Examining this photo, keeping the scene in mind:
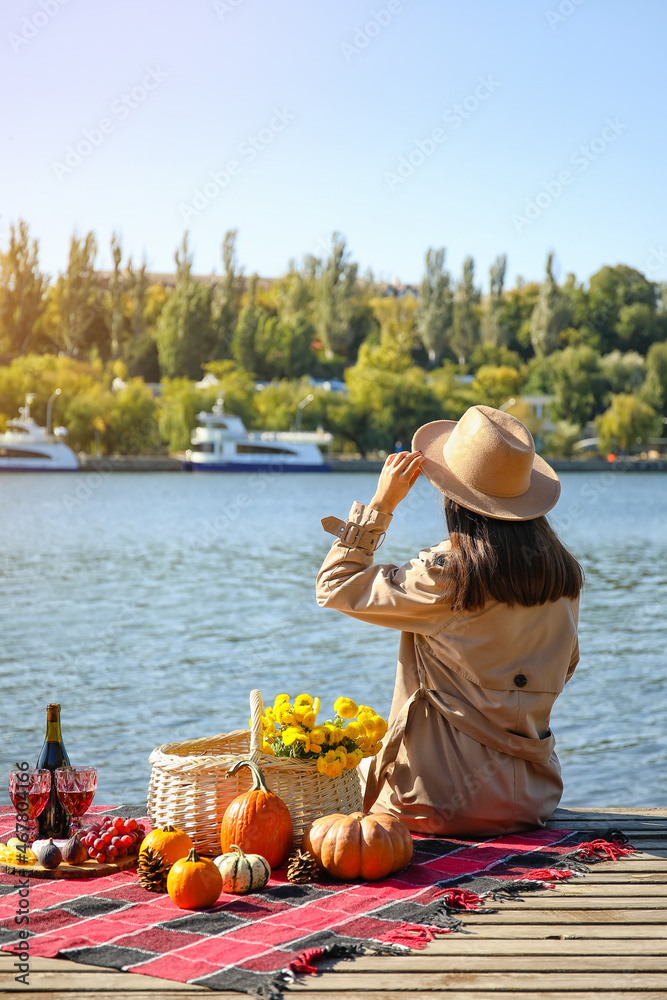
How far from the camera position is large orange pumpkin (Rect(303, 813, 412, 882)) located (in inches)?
104

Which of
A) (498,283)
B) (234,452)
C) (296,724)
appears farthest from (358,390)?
(296,724)

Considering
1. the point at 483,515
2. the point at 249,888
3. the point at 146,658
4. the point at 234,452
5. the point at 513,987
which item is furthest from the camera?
the point at 234,452

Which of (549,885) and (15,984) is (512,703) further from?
(15,984)

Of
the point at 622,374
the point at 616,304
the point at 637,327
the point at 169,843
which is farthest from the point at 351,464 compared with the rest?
the point at 169,843

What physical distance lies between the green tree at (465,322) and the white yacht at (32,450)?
26973 mm

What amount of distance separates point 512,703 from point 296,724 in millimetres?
602

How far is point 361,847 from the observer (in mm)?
2646

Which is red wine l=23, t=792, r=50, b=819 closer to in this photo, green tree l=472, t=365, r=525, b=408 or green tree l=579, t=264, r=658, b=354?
green tree l=472, t=365, r=525, b=408

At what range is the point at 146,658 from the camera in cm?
1071

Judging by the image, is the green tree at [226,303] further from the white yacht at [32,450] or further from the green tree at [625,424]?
the green tree at [625,424]

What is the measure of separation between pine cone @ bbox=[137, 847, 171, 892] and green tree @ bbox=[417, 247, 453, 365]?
6527 centimetres

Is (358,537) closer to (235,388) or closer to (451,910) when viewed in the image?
(451,910)

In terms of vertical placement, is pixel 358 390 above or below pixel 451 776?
above

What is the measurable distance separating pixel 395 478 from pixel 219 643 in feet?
29.4
